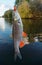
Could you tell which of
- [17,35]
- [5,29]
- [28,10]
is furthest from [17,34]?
[28,10]

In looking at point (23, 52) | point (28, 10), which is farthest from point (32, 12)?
point (23, 52)

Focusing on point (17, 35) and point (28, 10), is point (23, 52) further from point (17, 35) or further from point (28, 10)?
point (28, 10)

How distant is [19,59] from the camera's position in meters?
120

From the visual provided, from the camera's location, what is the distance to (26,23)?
120m

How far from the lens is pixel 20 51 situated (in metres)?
120

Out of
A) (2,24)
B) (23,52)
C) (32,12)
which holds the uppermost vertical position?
(32,12)

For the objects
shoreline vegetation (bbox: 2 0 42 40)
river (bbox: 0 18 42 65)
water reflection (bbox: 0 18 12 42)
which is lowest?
river (bbox: 0 18 42 65)

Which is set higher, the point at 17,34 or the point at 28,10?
the point at 28,10

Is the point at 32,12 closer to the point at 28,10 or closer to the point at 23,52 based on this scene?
the point at 28,10

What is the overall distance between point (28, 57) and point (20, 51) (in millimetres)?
139

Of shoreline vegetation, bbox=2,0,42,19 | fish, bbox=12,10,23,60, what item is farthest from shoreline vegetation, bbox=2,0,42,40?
fish, bbox=12,10,23,60

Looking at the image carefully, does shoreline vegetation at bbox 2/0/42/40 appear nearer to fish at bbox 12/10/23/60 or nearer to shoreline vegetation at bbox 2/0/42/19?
shoreline vegetation at bbox 2/0/42/19

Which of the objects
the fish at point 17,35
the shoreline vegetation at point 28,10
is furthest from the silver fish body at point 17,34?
the shoreline vegetation at point 28,10

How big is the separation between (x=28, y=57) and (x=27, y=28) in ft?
1.33
